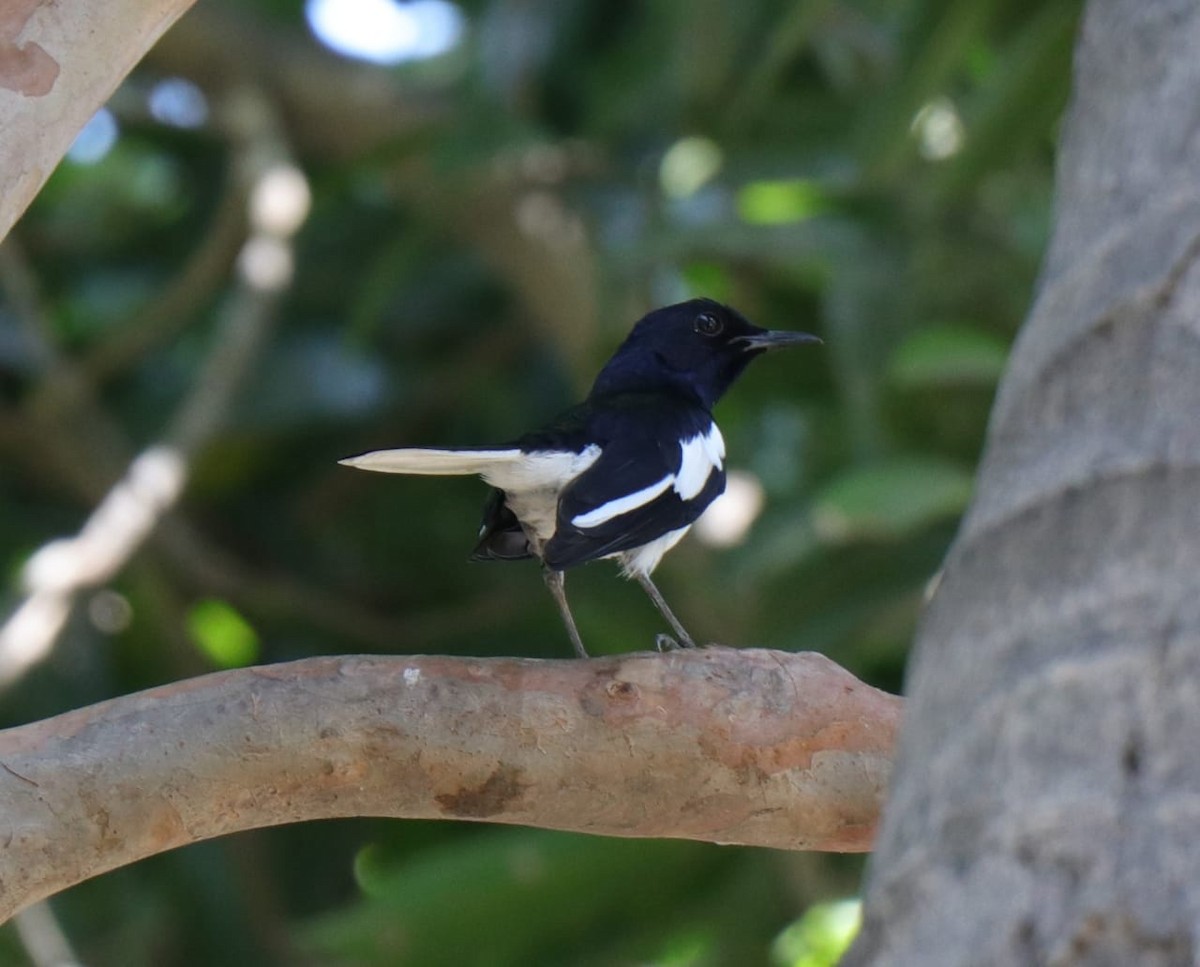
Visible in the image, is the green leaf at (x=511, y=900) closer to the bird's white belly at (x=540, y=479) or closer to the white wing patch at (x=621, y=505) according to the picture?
the bird's white belly at (x=540, y=479)

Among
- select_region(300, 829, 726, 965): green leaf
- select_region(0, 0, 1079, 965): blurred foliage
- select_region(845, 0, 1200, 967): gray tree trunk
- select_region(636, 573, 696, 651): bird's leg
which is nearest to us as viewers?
select_region(845, 0, 1200, 967): gray tree trunk

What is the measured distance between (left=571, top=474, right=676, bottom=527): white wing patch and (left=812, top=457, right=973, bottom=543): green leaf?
4.60ft

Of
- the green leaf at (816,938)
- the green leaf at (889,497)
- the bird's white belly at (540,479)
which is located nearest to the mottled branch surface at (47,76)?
the bird's white belly at (540,479)

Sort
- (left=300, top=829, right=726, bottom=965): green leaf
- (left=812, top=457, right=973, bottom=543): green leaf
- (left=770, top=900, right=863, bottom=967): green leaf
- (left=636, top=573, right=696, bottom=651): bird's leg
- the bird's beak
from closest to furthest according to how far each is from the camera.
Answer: (left=636, top=573, right=696, bottom=651): bird's leg → the bird's beak → (left=812, top=457, right=973, bottom=543): green leaf → (left=300, top=829, right=726, bottom=965): green leaf → (left=770, top=900, right=863, bottom=967): green leaf

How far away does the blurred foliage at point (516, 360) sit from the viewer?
5223 millimetres

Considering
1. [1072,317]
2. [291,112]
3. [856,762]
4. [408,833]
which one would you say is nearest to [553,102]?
[291,112]

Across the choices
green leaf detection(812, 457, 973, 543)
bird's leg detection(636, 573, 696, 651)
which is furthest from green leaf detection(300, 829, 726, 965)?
bird's leg detection(636, 573, 696, 651)

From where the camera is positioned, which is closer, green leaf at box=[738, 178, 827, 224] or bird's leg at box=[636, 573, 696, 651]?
bird's leg at box=[636, 573, 696, 651]

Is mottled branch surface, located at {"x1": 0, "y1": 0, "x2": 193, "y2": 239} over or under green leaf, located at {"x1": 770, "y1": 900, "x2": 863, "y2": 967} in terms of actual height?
under

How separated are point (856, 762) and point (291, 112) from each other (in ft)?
15.5

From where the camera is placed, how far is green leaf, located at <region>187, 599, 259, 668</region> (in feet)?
23.8

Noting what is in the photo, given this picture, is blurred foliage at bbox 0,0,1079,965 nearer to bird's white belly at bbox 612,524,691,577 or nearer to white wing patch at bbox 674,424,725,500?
white wing patch at bbox 674,424,725,500

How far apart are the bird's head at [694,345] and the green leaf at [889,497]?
0.55m

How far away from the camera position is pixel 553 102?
21.0ft
